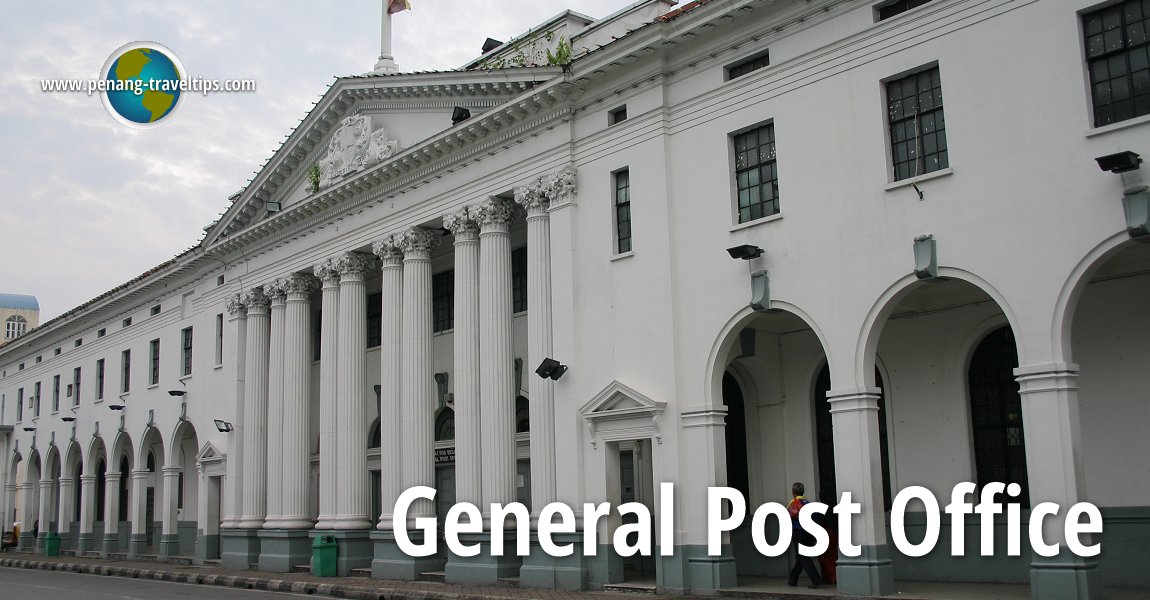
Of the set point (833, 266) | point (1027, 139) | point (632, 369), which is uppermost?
point (1027, 139)

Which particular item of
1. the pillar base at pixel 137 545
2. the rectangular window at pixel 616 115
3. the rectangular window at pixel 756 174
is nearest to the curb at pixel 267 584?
the pillar base at pixel 137 545

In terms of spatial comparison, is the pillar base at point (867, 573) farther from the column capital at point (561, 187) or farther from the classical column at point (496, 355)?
the column capital at point (561, 187)

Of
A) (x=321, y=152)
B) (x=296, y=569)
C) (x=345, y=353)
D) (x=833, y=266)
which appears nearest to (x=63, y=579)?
(x=296, y=569)

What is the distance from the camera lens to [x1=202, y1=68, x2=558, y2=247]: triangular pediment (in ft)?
77.6

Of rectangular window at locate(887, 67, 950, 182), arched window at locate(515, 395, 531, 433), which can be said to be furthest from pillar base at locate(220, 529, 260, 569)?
rectangular window at locate(887, 67, 950, 182)

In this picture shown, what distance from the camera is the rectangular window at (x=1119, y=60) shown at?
543 inches

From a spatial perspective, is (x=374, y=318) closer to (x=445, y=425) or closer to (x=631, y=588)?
(x=445, y=425)

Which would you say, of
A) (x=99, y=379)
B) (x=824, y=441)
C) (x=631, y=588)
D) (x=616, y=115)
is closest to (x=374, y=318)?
(x=616, y=115)

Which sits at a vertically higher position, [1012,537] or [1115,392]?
[1115,392]

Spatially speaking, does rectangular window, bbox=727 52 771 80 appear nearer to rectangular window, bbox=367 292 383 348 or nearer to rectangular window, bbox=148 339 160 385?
rectangular window, bbox=367 292 383 348

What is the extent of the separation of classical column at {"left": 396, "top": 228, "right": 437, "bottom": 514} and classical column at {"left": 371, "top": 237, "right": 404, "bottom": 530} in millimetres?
255

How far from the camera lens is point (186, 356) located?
35656 millimetres

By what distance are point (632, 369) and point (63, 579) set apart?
20.0m

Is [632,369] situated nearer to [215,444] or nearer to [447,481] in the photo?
[447,481]
